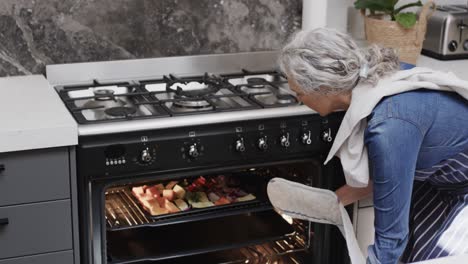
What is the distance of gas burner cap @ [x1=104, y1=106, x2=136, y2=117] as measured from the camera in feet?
7.99

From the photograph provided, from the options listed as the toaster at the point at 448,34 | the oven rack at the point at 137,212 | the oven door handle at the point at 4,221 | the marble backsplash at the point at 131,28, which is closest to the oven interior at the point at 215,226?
the oven rack at the point at 137,212

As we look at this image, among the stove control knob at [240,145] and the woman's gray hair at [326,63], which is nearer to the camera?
the woman's gray hair at [326,63]

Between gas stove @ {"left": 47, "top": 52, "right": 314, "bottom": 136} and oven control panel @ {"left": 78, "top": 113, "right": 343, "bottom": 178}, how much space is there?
31mm

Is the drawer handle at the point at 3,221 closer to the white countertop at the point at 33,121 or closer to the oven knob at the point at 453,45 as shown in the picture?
the white countertop at the point at 33,121

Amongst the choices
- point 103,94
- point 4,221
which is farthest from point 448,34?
point 4,221

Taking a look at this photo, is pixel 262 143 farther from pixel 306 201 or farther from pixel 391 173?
pixel 391 173

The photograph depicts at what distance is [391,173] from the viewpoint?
213 cm

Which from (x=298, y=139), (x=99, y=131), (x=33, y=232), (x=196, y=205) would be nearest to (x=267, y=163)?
(x=298, y=139)

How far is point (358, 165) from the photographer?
7.34ft

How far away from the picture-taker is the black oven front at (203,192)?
2396mm

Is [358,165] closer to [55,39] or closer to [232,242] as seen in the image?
[232,242]

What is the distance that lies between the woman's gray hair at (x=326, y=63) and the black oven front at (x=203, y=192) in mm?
359

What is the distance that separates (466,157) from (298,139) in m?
0.55

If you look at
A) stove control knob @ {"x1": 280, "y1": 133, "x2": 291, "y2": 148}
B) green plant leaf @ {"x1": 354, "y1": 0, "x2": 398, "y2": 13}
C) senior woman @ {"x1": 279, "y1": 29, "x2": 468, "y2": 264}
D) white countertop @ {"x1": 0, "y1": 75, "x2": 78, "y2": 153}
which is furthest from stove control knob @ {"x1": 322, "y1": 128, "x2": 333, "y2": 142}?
white countertop @ {"x1": 0, "y1": 75, "x2": 78, "y2": 153}
